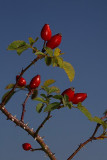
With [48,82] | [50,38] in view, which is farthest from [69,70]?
[48,82]

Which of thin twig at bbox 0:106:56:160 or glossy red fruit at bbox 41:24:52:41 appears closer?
glossy red fruit at bbox 41:24:52:41

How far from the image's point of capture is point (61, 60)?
251 centimetres

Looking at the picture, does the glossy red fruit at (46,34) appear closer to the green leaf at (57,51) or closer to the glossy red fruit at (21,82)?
the green leaf at (57,51)

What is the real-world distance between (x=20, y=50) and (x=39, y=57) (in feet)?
0.65

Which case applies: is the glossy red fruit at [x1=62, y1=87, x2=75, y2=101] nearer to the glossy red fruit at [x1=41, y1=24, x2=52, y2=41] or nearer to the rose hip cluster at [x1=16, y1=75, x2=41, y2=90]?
the rose hip cluster at [x1=16, y1=75, x2=41, y2=90]

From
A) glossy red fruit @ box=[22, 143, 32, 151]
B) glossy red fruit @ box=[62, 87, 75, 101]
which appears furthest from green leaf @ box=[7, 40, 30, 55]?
glossy red fruit @ box=[22, 143, 32, 151]

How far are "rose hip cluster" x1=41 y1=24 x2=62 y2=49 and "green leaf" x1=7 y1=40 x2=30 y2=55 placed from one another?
0.71 feet

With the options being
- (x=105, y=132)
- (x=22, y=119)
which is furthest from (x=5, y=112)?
(x=105, y=132)

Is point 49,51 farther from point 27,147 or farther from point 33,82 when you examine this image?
point 27,147

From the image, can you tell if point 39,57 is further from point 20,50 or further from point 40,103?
point 40,103

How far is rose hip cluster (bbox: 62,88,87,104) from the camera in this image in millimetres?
2572

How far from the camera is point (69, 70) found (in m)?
2.57

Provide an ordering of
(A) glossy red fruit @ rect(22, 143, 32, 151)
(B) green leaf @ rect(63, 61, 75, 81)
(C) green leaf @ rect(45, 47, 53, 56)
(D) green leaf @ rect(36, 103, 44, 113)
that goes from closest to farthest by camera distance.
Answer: (C) green leaf @ rect(45, 47, 53, 56), (B) green leaf @ rect(63, 61, 75, 81), (D) green leaf @ rect(36, 103, 44, 113), (A) glossy red fruit @ rect(22, 143, 32, 151)

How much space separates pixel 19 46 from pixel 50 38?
328mm
